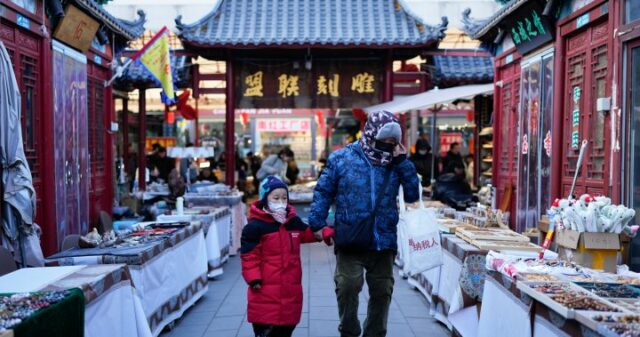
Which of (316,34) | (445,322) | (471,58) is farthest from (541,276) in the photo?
(471,58)

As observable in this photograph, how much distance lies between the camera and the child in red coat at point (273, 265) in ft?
15.6

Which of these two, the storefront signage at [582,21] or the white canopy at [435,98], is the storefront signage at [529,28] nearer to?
the storefront signage at [582,21]

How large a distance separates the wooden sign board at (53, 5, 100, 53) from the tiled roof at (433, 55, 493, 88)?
7.98 meters

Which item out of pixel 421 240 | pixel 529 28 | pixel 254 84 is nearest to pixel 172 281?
pixel 421 240

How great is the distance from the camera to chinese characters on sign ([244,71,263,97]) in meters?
13.7

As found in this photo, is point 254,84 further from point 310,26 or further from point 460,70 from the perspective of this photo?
point 460,70

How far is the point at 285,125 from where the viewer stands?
27.3 m

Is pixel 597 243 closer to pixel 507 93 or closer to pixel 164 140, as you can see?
pixel 507 93

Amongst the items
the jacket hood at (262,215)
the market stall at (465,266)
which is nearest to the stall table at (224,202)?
the market stall at (465,266)

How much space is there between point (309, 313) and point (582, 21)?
431 centimetres

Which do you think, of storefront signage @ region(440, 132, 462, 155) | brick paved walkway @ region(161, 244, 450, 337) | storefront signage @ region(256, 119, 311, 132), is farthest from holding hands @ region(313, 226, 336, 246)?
storefront signage @ region(256, 119, 311, 132)

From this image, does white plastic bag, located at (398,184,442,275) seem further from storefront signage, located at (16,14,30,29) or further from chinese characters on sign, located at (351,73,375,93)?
chinese characters on sign, located at (351,73,375,93)

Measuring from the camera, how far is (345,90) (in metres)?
13.9

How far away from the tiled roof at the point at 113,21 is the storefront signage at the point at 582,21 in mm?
5907
